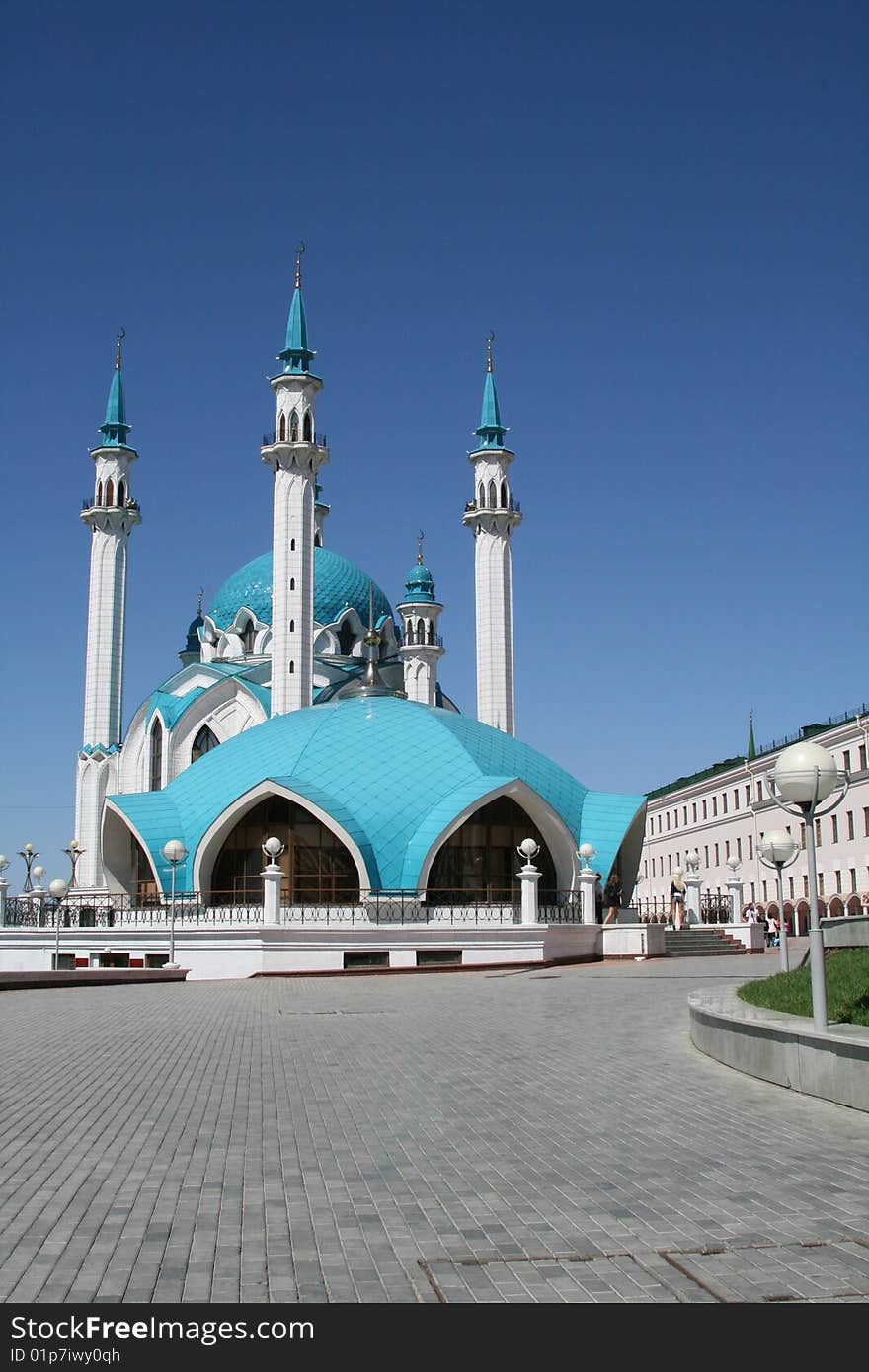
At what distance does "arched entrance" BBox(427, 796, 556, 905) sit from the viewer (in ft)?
108

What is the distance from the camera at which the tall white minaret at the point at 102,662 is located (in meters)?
48.3

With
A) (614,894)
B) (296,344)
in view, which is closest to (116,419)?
(296,344)

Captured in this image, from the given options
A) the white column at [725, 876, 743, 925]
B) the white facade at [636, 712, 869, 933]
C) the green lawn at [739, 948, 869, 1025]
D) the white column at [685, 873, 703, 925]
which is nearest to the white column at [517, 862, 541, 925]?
the white facade at [636, 712, 869, 933]

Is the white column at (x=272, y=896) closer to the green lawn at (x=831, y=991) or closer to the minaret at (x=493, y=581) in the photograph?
the green lawn at (x=831, y=991)

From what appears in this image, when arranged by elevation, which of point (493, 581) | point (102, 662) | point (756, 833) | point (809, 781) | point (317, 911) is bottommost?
point (317, 911)

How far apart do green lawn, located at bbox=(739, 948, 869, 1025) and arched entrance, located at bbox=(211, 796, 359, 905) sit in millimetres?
18713

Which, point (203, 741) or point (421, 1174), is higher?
point (203, 741)

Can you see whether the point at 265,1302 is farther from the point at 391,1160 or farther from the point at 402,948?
the point at 402,948

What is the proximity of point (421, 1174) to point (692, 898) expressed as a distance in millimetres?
32023

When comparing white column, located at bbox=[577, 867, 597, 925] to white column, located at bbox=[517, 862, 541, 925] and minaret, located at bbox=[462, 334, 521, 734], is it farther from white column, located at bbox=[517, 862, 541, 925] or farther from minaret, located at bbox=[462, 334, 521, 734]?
minaret, located at bbox=[462, 334, 521, 734]

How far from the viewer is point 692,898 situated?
3725cm

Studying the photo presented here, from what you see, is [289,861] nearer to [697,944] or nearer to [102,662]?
[697,944]

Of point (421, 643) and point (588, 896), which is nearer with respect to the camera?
point (588, 896)

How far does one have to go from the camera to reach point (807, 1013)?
10.7 m
